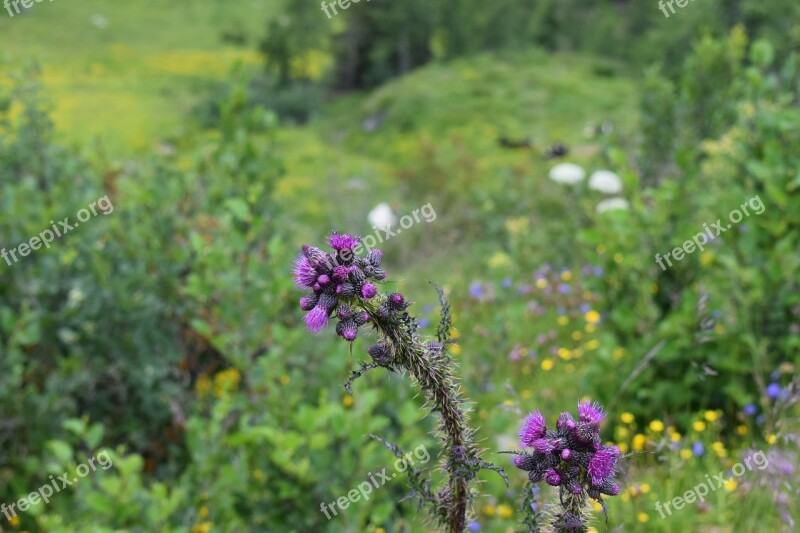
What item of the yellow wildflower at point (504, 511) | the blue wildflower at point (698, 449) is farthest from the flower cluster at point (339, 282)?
the blue wildflower at point (698, 449)

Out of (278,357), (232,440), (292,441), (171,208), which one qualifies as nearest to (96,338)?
(171,208)

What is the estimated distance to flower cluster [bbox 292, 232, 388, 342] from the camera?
1.26 m

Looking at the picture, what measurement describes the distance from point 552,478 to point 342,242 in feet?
1.99

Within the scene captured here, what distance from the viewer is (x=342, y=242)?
52.2 inches

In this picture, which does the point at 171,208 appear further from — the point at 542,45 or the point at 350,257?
the point at 542,45

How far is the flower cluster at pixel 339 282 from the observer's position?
1260 millimetres

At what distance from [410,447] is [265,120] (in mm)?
2637

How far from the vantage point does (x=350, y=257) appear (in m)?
1.30

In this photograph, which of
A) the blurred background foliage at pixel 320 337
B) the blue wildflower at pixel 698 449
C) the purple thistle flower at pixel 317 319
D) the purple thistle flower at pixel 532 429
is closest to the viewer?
the purple thistle flower at pixel 317 319

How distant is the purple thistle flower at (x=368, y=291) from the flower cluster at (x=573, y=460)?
42 cm

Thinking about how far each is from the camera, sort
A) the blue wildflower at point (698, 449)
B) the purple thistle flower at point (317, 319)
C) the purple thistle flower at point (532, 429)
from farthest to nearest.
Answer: the blue wildflower at point (698, 449) → the purple thistle flower at point (532, 429) → the purple thistle flower at point (317, 319)

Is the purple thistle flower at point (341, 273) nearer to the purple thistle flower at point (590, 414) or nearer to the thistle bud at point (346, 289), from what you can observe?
the thistle bud at point (346, 289)

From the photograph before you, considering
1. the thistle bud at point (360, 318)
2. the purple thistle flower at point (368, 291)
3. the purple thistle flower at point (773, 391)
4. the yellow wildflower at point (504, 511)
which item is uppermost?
the purple thistle flower at point (773, 391)

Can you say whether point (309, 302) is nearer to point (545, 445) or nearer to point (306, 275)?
point (306, 275)
